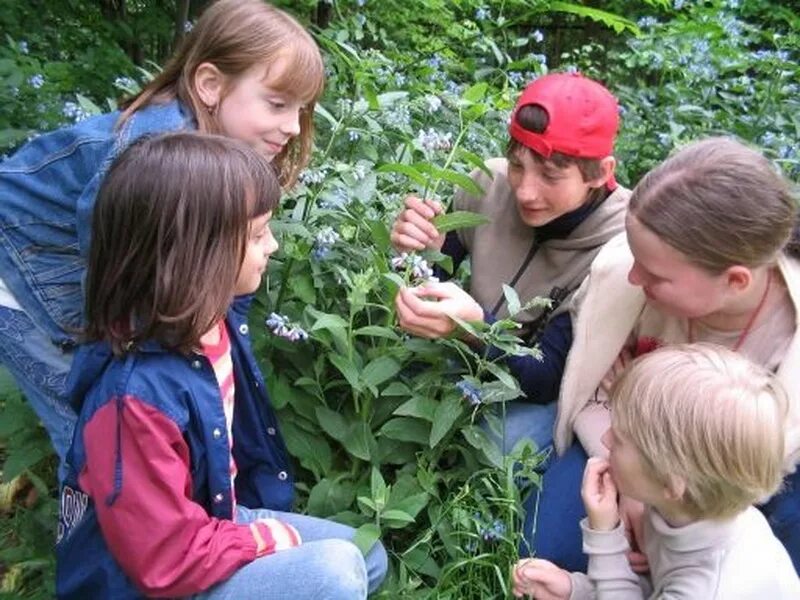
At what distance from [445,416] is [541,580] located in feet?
1.36

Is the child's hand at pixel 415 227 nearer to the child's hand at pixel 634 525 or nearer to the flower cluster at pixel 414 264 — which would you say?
the flower cluster at pixel 414 264

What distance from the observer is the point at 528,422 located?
7.55ft

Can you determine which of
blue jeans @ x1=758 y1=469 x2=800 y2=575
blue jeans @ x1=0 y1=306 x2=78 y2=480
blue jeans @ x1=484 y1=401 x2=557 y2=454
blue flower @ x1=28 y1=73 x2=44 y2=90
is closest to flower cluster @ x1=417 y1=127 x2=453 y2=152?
blue jeans @ x1=484 y1=401 x2=557 y2=454

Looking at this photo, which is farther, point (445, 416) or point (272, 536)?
point (445, 416)

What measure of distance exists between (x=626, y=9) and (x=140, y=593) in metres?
6.78

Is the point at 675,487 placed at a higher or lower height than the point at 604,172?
lower

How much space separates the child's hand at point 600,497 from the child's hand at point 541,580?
168 mm

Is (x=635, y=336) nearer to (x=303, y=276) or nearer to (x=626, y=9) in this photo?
(x=303, y=276)

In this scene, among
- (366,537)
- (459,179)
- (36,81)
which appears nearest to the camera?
(366,537)

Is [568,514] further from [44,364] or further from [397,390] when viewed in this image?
[44,364]

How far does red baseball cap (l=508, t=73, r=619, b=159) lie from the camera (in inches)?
87.4

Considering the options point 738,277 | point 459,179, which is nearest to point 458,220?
→ point 459,179

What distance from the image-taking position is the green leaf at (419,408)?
6.72 feet

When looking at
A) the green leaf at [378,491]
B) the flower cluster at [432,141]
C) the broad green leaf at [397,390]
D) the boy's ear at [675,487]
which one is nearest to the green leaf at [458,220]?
the flower cluster at [432,141]
